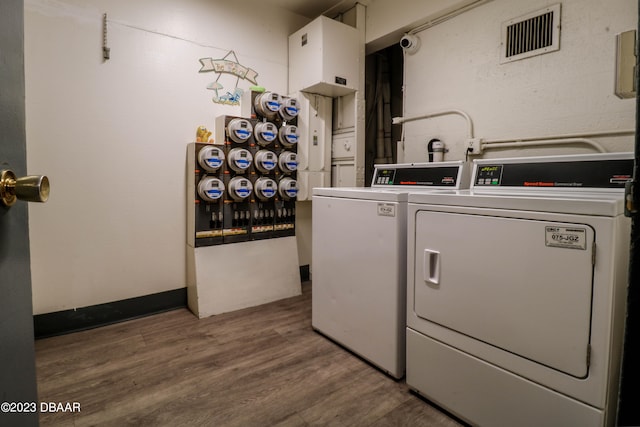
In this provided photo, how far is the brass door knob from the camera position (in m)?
0.53

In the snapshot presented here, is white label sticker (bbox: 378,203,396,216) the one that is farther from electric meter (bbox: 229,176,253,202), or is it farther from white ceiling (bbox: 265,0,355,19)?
white ceiling (bbox: 265,0,355,19)

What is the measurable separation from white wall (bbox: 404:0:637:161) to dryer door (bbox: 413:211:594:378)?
1173mm

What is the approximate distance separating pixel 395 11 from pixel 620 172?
2.28 metres

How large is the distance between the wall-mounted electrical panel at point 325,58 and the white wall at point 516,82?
541 millimetres

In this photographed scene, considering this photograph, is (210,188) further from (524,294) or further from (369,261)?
(524,294)

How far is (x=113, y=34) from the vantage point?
2.37 m

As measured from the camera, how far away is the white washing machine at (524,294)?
1.11m

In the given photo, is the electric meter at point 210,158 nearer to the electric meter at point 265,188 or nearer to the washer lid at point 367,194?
the electric meter at point 265,188

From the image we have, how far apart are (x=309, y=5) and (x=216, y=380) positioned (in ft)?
10.9

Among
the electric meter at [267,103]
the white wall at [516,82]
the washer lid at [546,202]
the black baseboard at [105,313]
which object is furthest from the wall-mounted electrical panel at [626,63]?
the black baseboard at [105,313]

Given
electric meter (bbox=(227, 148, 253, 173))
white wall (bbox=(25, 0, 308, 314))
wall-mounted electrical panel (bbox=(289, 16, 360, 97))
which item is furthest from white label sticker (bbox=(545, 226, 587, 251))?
white wall (bbox=(25, 0, 308, 314))

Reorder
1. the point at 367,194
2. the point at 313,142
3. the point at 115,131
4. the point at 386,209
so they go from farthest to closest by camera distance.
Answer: the point at 313,142 < the point at 115,131 < the point at 367,194 < the point at 386,209

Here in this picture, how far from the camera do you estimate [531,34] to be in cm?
218

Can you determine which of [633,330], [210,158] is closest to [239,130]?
[210,158]
